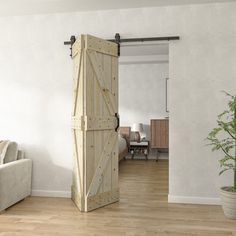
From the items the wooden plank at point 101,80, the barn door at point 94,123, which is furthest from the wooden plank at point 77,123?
the wooden plank at point 101,80

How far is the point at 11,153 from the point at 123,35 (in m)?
2.18

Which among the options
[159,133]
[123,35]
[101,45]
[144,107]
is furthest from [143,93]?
[101,45]

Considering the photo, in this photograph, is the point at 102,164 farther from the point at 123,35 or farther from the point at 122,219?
the point at 123,35

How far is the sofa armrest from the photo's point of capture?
3.52 metres

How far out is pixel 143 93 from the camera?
8219mm

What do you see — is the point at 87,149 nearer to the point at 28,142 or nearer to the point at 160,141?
the point at 28,142

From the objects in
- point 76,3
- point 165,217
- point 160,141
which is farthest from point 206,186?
point 160,141

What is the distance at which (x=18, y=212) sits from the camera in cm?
357

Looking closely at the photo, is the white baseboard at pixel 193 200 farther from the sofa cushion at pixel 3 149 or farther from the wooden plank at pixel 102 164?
the sofa cushion at pixel 3 149

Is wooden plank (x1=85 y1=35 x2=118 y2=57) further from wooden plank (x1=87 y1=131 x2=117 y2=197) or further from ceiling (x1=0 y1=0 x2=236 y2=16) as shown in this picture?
wooden plank (x1=87 y1=131 x2=117 y2=197)

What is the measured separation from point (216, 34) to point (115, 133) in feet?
6.04

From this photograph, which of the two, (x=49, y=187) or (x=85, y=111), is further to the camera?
(x=49, y=187)

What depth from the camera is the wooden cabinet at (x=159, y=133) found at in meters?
7.60

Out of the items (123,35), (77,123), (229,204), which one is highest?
(123,35)
